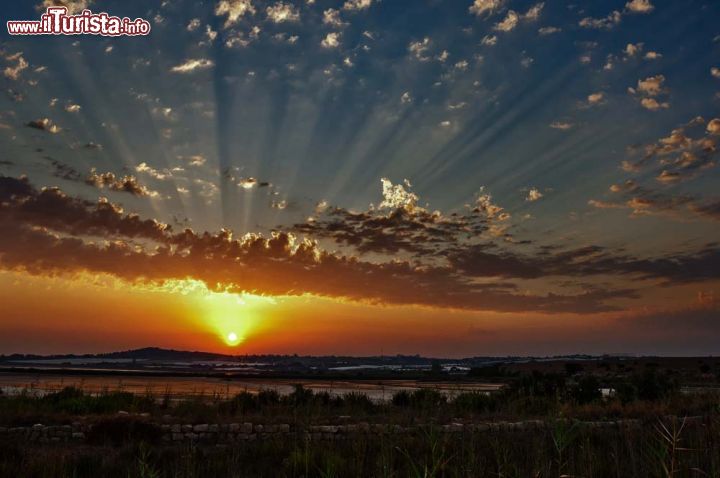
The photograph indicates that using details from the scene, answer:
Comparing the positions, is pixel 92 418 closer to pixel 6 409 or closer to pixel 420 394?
pixel 6 409

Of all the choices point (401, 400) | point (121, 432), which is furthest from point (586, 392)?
point (121, 432)

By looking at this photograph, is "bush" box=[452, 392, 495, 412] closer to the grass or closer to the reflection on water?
the grass

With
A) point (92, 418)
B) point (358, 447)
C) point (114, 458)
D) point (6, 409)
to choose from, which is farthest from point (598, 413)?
point (6, 409)

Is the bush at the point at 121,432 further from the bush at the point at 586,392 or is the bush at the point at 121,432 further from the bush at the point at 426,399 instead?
the bush at the point at 586,392

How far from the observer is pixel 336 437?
638 inches

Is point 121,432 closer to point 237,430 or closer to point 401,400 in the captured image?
point 237,430

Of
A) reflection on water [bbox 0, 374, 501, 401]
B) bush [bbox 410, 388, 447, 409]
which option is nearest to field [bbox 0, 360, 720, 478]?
bush [bbox 410, 388, 447, 409]

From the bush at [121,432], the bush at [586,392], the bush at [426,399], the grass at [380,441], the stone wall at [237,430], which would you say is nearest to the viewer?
the grass at [380,441]

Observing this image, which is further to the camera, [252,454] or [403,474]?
[252,454]

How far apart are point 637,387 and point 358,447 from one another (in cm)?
2229

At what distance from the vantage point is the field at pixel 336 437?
32.9 ft

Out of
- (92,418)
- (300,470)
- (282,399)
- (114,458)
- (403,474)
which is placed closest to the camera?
(403,474)

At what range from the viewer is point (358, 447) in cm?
1209

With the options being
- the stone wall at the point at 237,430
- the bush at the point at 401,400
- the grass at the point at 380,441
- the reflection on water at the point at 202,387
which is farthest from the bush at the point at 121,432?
the bush at the point at 401,400
